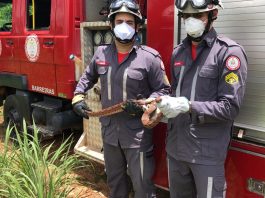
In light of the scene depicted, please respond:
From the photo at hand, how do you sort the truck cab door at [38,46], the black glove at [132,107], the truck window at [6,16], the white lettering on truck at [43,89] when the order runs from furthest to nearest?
the truck window at [6,16] < the white lettering on truck at [43,89] < the truck cab door at [38,46] < the black glove at [132,107]

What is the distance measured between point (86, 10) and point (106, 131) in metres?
1.67

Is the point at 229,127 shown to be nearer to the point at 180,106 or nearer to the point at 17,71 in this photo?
the point at 180,106

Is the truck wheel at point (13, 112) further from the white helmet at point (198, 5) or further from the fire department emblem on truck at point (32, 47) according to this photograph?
the white helmet at point (198, 5)

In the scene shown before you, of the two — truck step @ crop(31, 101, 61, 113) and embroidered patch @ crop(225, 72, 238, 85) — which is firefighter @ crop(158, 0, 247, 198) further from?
truck step @ crop(31, 101, 61, 113)

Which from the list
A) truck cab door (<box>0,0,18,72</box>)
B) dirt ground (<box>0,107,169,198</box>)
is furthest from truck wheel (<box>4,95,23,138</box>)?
dirt ground (<box>0,107,169,198</box>)

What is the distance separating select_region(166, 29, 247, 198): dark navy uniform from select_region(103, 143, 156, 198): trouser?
0.44 metres

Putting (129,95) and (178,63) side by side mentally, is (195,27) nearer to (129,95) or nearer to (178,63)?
(178,63)

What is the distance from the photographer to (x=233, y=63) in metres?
2.13

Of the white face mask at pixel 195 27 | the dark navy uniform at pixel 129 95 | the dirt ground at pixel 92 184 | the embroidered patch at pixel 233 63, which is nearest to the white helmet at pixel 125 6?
the dark navy uniform at pixel 129 95

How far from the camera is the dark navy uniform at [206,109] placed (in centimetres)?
214

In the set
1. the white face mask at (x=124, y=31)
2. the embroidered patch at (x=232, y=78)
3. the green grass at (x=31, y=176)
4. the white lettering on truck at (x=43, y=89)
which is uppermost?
the white face mask at (x=124, y=31)

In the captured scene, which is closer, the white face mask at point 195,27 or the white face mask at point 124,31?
the white face mask at point 195,27

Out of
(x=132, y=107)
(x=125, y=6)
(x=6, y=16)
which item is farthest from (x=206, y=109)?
(x=6, y=16)

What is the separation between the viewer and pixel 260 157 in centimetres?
250
